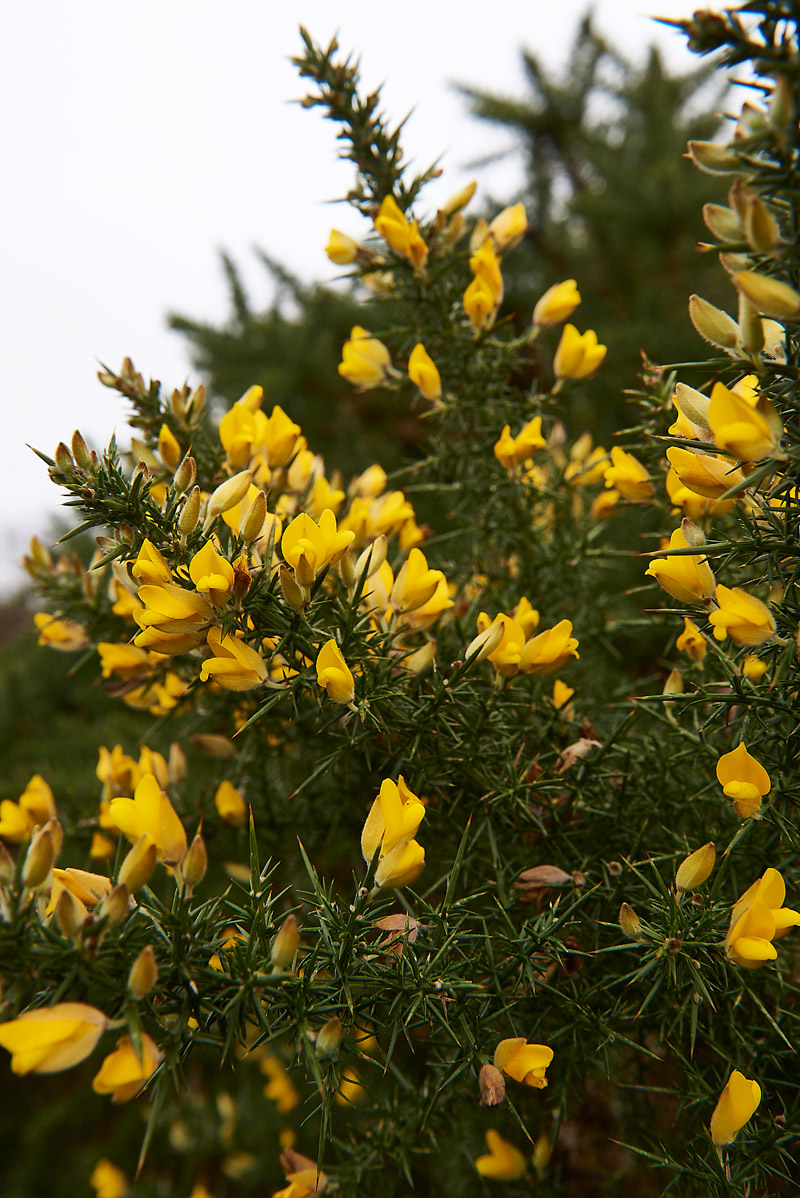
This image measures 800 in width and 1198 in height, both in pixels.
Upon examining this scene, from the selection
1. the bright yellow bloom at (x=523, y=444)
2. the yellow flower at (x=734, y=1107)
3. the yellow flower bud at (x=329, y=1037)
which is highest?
the bright yellow bloom at (x=523, y=444)

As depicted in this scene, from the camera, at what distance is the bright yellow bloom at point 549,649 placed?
27.8 inches

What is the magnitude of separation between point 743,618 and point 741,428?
159mm

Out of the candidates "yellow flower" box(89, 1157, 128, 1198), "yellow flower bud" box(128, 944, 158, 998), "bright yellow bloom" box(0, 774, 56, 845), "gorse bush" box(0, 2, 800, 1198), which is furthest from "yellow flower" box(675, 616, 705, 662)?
"yellow flower" box(89, 1157, 128, 1198)

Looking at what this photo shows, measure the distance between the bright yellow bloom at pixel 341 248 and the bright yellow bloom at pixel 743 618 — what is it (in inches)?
29.2

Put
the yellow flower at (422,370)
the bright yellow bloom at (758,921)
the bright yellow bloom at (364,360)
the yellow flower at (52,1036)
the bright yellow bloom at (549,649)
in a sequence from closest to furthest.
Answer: the yellow flower at (52,1036) → the bright yellow bloom at (758,921) → the bright yellow bloom at (549,649) → the yellow flower at (422,370) → the bright yellow bloom at (364,360)

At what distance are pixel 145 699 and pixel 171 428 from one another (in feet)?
1.32

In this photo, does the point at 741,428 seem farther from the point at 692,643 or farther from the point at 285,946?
the point at 285,946

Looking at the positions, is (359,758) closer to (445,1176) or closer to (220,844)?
(220,844)

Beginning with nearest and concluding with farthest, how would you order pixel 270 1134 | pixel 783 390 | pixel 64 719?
pixel 783 390 → pixel 270 1134 → pixel 64 719

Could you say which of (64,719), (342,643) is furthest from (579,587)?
(64,719)

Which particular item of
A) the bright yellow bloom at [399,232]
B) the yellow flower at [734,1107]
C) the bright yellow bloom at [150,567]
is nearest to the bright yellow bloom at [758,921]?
A: the yellow flower at [734,1107]

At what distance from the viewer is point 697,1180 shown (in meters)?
0.65

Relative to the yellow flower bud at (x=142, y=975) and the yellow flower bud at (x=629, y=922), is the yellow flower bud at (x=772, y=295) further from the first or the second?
the yellow flower bud at (x=142, y=975)

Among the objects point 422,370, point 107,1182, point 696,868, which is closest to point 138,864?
Result: point 696,868
